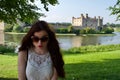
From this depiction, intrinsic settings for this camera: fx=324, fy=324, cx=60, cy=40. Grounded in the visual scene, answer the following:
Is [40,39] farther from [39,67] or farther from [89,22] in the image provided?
[89,22]

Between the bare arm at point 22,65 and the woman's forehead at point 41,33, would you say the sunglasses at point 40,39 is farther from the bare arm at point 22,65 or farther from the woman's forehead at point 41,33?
→ the bare arm at point 22,65

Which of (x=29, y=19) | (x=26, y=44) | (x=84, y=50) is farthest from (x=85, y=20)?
(x=26, y=44)

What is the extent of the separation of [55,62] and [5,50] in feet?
101

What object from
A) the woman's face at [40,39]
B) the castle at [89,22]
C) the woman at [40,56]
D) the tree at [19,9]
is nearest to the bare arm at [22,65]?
the woman at [40,56]

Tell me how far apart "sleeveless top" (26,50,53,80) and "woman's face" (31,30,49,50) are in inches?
4.6

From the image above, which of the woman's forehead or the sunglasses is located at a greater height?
the woman's forehead

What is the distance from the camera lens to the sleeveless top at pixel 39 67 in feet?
13.1

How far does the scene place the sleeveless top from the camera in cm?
398

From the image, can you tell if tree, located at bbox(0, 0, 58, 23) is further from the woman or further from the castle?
the castle

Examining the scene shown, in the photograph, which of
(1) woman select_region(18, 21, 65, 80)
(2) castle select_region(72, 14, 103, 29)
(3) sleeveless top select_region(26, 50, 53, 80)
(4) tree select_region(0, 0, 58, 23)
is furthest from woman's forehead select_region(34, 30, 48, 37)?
(2) castle select_region(72, 14, 103, 29)

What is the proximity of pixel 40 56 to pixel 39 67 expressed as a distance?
0.15m

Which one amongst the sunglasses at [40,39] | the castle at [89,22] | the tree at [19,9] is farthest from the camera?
the castle at [89,22]

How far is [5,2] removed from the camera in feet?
41.1

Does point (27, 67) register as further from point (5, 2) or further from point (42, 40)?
point (5, 2)
